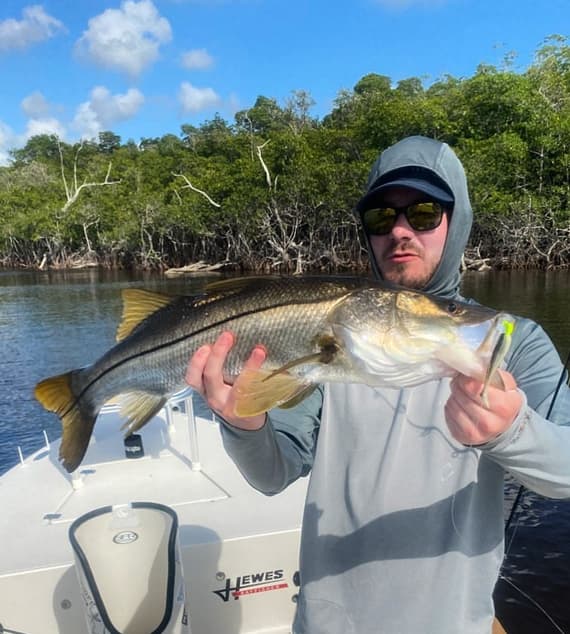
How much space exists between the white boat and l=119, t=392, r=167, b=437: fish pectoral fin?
871 mm

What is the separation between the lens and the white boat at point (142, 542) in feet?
9.86

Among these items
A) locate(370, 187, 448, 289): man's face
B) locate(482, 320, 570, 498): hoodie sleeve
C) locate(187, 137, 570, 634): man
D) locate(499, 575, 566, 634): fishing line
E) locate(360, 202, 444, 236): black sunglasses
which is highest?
locate(360, 202, 444, 236): black sunglasses

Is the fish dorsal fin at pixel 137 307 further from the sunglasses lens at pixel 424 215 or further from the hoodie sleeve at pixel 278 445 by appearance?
the sunglasses lens at pixel 424 215

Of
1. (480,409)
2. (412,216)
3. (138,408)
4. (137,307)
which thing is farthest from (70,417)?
(480,409)

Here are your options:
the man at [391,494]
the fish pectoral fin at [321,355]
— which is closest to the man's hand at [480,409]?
the man at [391,494]

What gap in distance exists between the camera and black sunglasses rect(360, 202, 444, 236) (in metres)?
2.21

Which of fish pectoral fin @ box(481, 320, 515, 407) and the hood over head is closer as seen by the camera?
fish pectoral fin @ box(481, 320, 515, 407)

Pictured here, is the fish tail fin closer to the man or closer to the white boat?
the white boat

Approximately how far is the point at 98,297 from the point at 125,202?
27390 millimetres

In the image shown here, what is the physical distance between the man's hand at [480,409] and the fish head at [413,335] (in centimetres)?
5

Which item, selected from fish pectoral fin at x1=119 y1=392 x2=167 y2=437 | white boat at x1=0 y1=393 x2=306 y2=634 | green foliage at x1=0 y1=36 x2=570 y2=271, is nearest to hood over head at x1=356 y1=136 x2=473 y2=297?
fish pectoral fin at x1=119 y1=392 x2=167 y2=437

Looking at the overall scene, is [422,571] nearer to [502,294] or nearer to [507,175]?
[502,294]

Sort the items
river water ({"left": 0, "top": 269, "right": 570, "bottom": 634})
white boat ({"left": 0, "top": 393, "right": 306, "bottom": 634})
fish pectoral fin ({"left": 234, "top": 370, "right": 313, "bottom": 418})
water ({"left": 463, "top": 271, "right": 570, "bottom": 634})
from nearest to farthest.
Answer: fish pectoral fin ({"left": 234, "top": 370, "right": 313, "bottom": 418}), white boat ({"left": 0, "top": 393, "right": 306, "bottom": 634}), water ({"left": 463, "top": 271, "right": 570, "bottom": 634}), river water ({"left": 0, "top": 269, "right": 570, "bottom": 634})

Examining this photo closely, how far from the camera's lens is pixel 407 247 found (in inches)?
87.0
